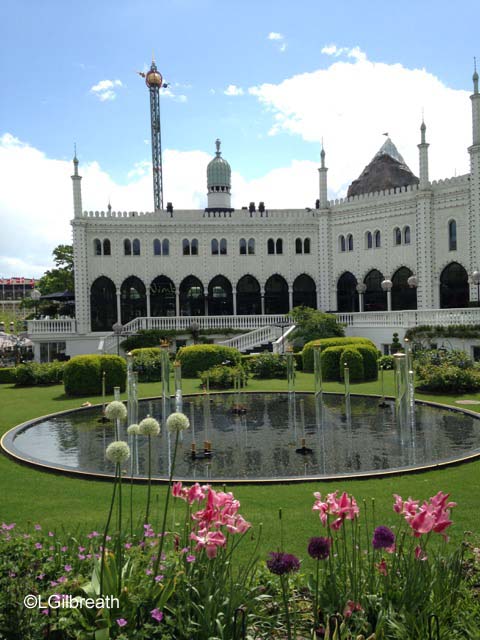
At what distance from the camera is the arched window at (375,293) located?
39094 millimetres

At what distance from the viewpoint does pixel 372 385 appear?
21.5 metres

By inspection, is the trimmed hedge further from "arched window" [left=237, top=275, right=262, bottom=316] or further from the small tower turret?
the small tower turret

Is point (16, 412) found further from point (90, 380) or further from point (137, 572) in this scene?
point (137, 572)

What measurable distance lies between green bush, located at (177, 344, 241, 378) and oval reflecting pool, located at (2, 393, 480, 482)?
7.25 metres

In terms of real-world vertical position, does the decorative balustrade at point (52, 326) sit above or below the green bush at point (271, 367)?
above

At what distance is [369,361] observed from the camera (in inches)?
917

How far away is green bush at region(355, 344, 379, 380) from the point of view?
76.2ft

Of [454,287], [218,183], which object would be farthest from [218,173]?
[454,287]

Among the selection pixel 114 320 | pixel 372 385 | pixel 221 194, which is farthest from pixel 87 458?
pixel 221 194

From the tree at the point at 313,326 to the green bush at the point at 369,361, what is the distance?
273 inches

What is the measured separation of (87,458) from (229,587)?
7.35 meters

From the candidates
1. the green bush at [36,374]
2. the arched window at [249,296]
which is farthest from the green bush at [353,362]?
the arched window at [249,296]

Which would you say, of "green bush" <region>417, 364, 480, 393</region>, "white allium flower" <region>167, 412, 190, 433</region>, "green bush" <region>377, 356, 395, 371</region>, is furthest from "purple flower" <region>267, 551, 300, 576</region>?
"green bush" <region>377, 356, 395, 371</region>

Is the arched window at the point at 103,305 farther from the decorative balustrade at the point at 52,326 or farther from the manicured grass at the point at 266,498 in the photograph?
the manicured grass at the point at 266,498
